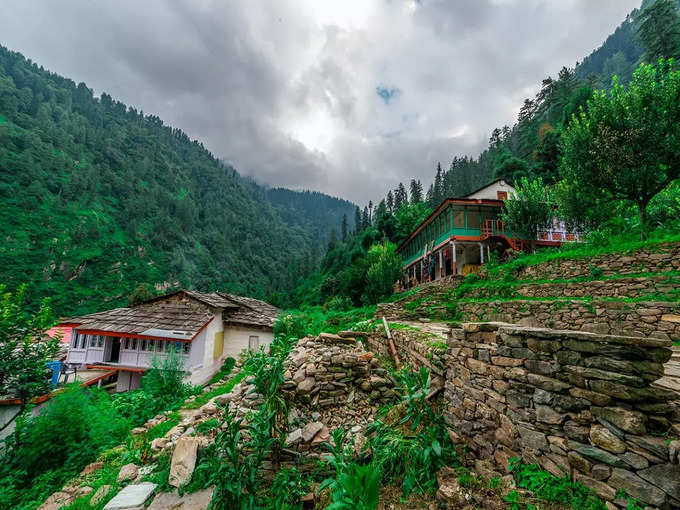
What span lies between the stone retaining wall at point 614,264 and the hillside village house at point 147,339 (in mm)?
19120

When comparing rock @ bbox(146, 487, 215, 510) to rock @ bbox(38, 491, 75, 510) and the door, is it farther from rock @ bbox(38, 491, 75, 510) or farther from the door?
the door

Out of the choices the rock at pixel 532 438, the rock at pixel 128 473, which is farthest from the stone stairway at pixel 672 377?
the rock at pixel 128 473

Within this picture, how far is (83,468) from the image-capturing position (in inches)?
258

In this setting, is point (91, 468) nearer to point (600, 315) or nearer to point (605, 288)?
point (600, 315)

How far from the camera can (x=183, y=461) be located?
4664 millimetres

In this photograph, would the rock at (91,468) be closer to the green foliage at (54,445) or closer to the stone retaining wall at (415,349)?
the green foliage at (54,445)

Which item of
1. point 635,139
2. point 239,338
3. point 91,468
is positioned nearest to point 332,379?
point 91,468

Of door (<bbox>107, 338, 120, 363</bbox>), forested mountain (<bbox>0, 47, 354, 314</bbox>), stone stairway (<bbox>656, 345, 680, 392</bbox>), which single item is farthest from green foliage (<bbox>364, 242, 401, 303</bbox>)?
forested mountain (<bbox>0, 47, 354, 314</bbox>)

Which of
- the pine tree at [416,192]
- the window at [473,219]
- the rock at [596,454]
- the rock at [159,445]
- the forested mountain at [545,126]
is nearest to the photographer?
the rock at [596,454]

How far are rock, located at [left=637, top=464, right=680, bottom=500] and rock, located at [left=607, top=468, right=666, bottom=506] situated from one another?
5cm

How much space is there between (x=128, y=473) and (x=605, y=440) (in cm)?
777

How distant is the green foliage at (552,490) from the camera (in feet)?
7.85

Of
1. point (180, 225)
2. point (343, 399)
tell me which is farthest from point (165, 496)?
point (180, 225)

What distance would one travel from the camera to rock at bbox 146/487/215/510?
411 cm
